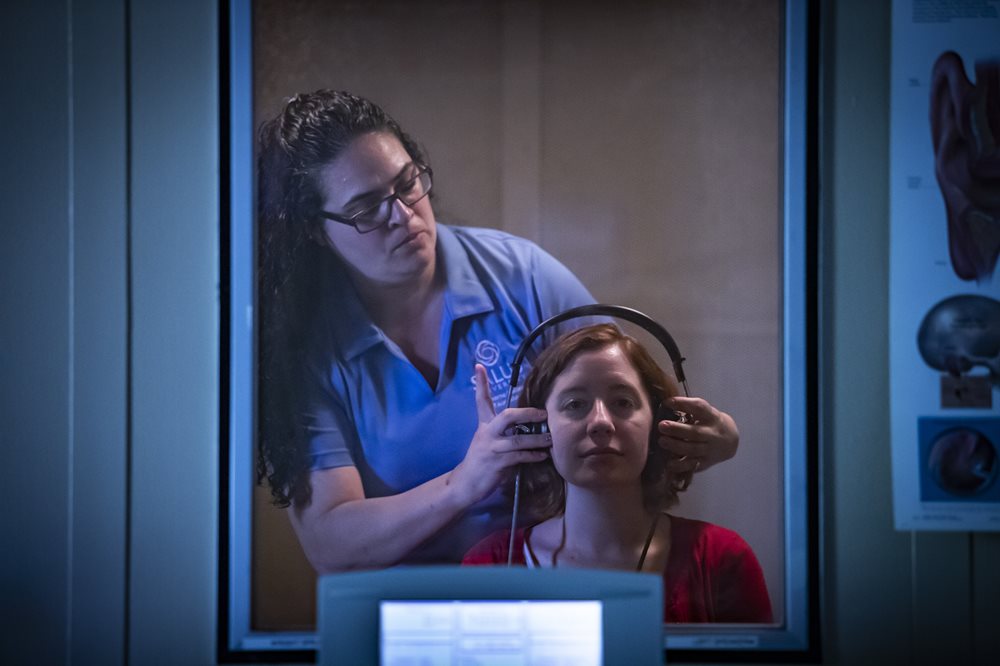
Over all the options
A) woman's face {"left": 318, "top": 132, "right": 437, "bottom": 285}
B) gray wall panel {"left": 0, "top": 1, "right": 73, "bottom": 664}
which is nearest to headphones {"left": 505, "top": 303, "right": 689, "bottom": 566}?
woman's face {"left": 318, "top": 132, "right": 437, "bottom": 285}

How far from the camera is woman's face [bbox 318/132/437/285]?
1.65m

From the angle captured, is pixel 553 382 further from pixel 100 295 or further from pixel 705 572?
pixel 100 295

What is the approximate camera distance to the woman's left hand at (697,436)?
1.64m

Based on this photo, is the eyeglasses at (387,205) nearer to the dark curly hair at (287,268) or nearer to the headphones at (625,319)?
the dark curly hair at (287,268)

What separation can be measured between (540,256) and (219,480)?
30.2 inches

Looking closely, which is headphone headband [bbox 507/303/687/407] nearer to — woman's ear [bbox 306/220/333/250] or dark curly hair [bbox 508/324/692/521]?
dark curly hair [bbox 508/324/692/521]

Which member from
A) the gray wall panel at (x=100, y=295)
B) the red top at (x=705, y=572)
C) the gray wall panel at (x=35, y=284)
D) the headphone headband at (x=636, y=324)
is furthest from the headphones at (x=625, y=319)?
the gray wall panel at (x=35, y=284)

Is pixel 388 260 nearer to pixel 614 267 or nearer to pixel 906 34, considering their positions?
pixel 614 267

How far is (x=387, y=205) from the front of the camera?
1.65 meters

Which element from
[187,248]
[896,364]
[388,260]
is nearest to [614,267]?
[388,260]

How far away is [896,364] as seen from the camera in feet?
5.42

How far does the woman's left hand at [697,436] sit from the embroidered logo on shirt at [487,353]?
342 millimetres

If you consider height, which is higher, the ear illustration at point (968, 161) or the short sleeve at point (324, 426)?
the ear illustration at point (968, 161)

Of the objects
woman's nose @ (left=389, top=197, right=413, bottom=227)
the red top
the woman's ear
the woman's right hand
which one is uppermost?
woman's nose @ (left=389, top=197, right=413, bottom=227)
